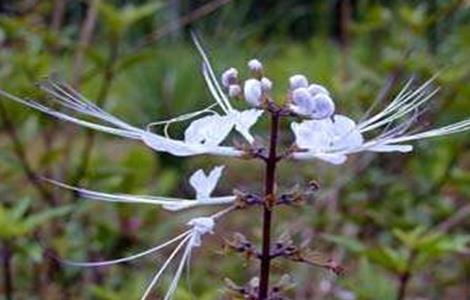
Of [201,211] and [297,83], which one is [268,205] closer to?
[297,83]

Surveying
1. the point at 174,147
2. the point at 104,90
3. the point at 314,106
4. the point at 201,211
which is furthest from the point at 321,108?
the point at 201,211

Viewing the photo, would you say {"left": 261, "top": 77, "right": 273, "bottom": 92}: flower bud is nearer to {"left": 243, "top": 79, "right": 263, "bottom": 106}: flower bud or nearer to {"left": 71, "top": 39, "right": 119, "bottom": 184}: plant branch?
{"left": 243, "top": 79, "right": 263, "bottom": 106}: flower bud

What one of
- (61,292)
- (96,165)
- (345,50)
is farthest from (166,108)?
(61,292)

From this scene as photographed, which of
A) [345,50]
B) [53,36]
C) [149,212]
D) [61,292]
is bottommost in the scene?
[61,292]

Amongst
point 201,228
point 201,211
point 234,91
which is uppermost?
point 201,211

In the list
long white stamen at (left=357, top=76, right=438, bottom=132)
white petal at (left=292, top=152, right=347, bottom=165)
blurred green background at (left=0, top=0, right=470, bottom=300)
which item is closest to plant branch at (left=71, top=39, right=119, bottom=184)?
blurred green background at (left=0, top=0, right=470, bottom=300)

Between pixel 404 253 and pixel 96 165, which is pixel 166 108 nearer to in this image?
pixel 96 165
